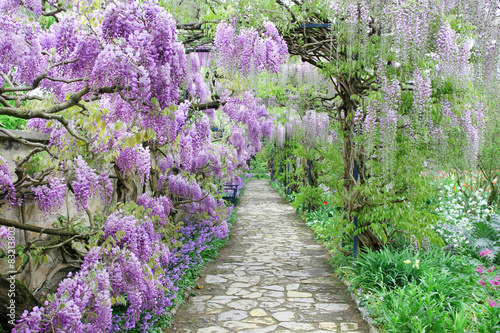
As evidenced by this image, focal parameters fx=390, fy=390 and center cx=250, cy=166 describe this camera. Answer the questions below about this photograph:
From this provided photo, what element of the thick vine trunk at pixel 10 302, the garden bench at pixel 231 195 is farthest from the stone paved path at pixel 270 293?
the garden bench at pixel 231 195

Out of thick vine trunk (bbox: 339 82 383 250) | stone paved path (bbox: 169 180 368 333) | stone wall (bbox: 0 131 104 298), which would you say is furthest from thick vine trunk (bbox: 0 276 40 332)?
thick vine trunk (bbox: 339 82 383 250)

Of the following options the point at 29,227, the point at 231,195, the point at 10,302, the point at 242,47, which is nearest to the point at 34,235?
the point at 29,227

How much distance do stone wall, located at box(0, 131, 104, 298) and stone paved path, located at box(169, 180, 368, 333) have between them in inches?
45.7

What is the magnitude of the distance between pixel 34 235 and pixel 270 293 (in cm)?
270

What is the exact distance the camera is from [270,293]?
15.1ft

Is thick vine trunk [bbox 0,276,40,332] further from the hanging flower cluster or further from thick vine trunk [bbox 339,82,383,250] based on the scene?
thick vine trunk [bbox 339,82,383,250]

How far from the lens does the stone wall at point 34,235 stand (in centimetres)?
272

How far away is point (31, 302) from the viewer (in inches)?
96.9

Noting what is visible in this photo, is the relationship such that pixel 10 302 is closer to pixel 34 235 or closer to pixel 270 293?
pixel 34 235

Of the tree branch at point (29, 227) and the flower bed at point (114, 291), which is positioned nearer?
the flower bed at point (114, 291)

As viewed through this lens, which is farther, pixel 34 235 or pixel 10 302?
pixel 34 235

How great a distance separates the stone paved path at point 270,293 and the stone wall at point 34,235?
3.81ft

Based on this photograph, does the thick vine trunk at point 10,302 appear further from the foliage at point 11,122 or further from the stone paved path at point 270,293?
the foliage at point 11,122

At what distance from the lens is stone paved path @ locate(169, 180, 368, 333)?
371 centimetres
